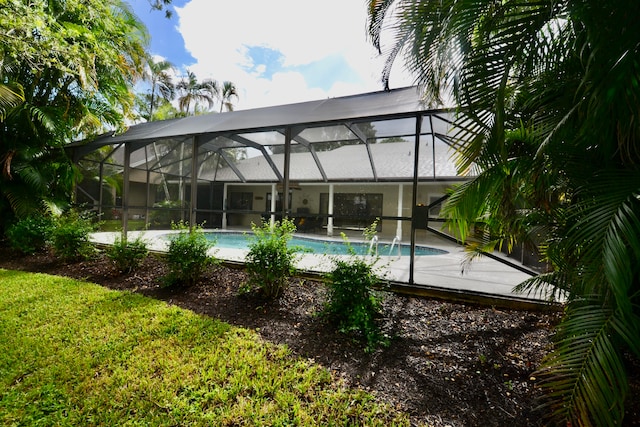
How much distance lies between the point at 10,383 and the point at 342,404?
2690 millimetres

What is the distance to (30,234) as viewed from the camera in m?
6.11

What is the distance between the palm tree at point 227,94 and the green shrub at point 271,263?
20.7 metres

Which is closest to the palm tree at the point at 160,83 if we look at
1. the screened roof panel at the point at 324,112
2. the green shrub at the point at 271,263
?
the screened roof panel at the point at 324,112

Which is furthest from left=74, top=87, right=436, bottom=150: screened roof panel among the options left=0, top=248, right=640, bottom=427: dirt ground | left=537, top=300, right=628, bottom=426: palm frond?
left=537, top=300, right=628, bottom=426: palm frond

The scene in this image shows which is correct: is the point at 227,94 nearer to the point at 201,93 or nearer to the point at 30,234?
the point at 201,93

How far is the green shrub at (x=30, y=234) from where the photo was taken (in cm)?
→ 605

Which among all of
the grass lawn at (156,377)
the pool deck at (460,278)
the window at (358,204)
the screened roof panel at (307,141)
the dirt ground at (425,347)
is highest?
the screened roof panel at (307,141)

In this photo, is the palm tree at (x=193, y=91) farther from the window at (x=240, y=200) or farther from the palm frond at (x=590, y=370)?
the palm frond at (x=590, y=370)

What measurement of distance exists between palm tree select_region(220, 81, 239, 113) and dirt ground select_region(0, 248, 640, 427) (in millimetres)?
20006

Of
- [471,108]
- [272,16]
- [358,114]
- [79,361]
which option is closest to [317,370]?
[79,361]

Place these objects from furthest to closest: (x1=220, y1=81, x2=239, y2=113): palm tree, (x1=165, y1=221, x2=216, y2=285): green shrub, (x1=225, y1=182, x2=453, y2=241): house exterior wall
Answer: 1. (x1=220, y1=81, x2=239, y2=113): palm tree
2. (x1=225, y1=182, x2=453, y2=241): house exterior wall
3. (x1=165, y1=221, x2=216, y2=285): green shrub

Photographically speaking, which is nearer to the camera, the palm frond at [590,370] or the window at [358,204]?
the palm frond at [590,370]

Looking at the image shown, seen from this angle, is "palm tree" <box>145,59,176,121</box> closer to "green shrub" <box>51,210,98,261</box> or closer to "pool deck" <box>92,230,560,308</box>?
"green shrub" <box>51,210,98,261</box>

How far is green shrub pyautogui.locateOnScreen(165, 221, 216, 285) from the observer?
4250mm
